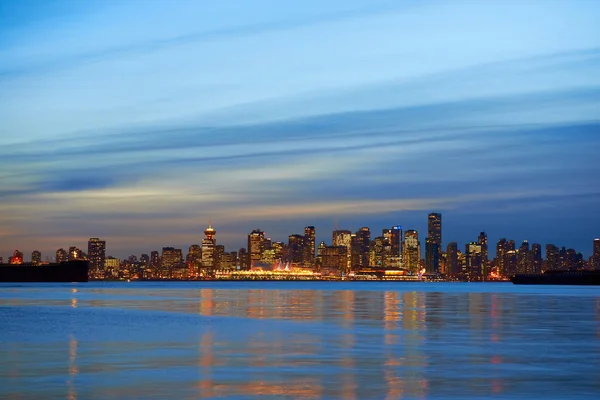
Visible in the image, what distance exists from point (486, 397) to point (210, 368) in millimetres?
9610

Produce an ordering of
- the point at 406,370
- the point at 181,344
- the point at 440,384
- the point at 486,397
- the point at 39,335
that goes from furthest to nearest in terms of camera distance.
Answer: the point at 39,335 < the point at 181,344 < the point at 406,370 < the point at 440,384 < the point at 486,397

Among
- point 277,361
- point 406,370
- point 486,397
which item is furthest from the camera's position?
point 277,361

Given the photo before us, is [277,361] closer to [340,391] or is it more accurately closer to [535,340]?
[340,391]

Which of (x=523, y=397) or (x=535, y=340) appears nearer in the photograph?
(x=523, y=397)

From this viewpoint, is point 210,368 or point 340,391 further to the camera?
point 210,368

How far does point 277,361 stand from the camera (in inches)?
1204

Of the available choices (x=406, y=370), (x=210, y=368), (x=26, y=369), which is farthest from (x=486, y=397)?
(x=26, y=369)

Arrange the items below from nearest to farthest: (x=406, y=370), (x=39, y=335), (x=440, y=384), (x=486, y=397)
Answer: (x=486, y=397)
(x=440, y=384)
(x=406, y=370)
(x=39, y=335)

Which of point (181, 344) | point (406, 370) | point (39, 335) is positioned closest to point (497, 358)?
point (406, 370)

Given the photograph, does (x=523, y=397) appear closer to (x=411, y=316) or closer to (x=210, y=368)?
(x=210, y=368)

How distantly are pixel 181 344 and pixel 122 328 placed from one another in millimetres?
11369

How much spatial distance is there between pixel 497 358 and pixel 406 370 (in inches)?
199

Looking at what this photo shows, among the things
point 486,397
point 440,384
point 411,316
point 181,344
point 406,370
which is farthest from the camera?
point 411,316

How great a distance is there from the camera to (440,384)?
24734mm
